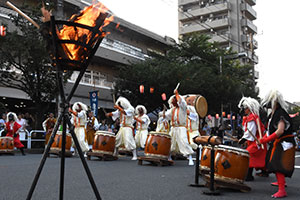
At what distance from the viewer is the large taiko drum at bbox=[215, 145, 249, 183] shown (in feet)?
17.3

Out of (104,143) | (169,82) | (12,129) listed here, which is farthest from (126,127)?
(169,82)

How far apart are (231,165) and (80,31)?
3412mm

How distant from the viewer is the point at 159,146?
875 cm

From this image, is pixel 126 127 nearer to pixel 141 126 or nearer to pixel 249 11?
pixel 141 126

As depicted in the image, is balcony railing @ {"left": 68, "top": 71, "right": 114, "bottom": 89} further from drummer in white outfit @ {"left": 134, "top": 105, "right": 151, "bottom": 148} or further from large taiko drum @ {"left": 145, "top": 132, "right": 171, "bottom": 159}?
large taiko drum @ {"left": 145, "top": 132, "right": 171, "bottom": 159}

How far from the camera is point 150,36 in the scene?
31750 millimetres

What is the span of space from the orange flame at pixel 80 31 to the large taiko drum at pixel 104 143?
7016 mm

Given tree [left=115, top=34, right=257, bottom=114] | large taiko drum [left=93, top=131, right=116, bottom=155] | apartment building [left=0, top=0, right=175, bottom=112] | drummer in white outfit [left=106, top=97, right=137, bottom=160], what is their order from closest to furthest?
large taiko drum [left=93, top=131, right=116, bottom=155] → drummer in white outfit [left=106, top=97, right=137, bottom=160] → apartment building [left=0, top=0, right=175, bottom=112] → tree [left=115, top=34, right=257, bottom=114]

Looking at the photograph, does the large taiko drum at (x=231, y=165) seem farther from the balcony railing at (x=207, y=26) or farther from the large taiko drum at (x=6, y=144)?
the balcony railing at (x=207, y=26)

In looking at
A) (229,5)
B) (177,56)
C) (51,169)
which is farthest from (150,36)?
(51,169)

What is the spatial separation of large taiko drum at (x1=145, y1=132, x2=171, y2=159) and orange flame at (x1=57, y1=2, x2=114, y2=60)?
233 inches

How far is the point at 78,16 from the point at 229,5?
160ft

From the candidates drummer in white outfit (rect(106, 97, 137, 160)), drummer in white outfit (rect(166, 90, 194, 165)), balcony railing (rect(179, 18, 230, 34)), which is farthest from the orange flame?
balcony railing (rect(179, 18, 230, 34))

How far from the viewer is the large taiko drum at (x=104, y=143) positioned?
388 inches
